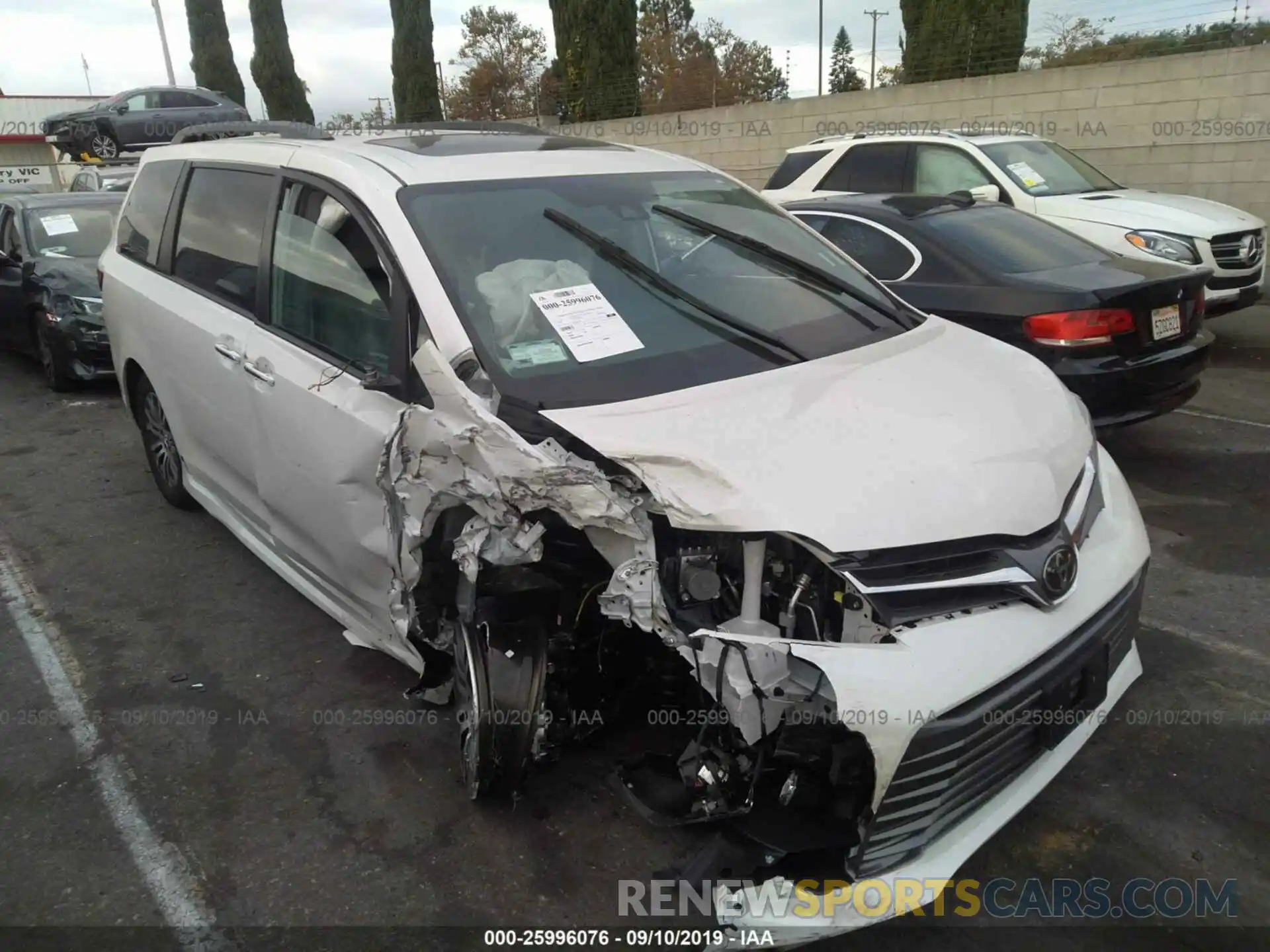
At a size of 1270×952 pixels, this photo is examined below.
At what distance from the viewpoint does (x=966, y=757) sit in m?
2.13

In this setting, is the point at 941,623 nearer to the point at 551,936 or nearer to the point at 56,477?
the point at 551,936

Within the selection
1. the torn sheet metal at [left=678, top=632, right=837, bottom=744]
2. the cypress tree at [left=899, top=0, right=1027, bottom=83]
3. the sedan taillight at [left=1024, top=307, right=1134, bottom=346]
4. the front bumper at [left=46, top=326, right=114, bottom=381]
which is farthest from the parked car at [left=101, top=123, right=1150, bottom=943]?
the cypress tree at [left=899, top=0, right=1027, bottom=83]

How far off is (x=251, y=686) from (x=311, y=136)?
2.39 m

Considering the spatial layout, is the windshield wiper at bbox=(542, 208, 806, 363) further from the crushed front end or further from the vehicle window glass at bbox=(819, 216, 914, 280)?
the vehicle window glass at bbox=(819, 216, 914, 280)

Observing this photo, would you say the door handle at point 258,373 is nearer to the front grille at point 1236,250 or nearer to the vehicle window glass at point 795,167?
the vehicle window glass at point 795,167

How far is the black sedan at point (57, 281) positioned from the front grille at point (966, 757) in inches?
285

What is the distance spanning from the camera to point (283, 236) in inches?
138

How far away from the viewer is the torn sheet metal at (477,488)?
2.37 meters

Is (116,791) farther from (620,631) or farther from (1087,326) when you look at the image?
(1087,326)

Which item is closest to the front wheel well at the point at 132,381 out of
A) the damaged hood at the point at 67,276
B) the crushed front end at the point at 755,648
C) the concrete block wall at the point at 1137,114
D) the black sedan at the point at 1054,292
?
the crushed front end at the point at 755,648

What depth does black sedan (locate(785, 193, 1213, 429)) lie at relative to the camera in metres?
4.79

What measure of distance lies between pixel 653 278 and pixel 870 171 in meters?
6.56

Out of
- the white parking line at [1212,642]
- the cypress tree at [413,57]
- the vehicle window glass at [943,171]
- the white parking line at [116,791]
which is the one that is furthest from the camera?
the cypress tree at [413,57]

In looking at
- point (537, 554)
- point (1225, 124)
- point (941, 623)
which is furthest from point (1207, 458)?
point (1225, 124)
